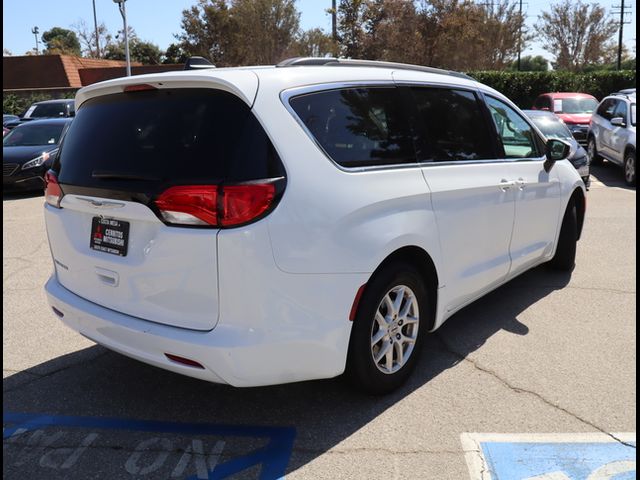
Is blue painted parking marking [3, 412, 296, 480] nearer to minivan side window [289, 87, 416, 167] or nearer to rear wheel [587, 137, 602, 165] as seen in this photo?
minivan side window [289, 87, 416, 167]

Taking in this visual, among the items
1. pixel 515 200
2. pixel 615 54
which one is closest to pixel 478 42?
pixel 615 54

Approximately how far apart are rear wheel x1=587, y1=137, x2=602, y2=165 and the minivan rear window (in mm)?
13475

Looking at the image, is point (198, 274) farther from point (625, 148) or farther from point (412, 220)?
point (625, 148)

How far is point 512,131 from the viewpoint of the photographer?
503 centimetres

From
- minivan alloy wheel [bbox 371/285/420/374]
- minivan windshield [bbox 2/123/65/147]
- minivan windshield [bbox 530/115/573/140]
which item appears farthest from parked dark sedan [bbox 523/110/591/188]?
minivan windshield [bbox 2/123/65/147]

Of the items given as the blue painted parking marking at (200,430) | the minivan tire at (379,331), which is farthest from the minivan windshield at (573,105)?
the blue painted parking marking at (200,430)

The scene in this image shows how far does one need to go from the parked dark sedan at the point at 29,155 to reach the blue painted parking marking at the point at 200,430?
8.89m

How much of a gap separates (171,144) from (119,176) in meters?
0.34

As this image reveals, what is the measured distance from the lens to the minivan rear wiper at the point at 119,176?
290 cm

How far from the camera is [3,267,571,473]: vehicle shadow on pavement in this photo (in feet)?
10.9

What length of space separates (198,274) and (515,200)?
Result: 2697mm

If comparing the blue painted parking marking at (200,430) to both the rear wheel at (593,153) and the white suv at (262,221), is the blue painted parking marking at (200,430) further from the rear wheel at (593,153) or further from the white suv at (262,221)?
the rear wheel at (593,153)

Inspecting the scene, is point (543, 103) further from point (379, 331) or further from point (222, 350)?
point (222, 350)

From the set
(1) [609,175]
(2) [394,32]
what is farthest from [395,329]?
(2) [394,32]
